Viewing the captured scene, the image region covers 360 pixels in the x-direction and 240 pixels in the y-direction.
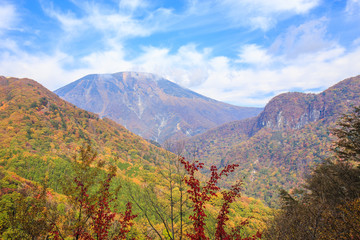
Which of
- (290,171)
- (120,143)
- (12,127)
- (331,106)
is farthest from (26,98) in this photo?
(331,106)

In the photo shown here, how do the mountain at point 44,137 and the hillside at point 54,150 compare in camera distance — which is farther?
the mountain at point 44,137

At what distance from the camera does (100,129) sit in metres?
76.1

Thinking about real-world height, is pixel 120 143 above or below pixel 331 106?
below

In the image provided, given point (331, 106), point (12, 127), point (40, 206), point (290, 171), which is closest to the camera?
point (40, 206)

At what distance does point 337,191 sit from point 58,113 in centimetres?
7758

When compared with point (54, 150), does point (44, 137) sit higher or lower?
higher

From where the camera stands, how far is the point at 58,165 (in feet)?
120

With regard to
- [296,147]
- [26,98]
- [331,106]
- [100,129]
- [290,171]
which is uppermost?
[331,106]

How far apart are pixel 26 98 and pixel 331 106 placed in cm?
26492

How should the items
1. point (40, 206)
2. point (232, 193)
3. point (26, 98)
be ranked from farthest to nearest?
point (26, 98) < point (40, 206) < point (232, 193)

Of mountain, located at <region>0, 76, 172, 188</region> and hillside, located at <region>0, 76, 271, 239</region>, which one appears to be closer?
hillside, located at <region>0, 76, 271, 239</region>

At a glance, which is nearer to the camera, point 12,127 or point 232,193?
point 232,193

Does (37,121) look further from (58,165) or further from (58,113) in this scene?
(58,165)

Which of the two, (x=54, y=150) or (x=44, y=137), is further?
(x=44, y=137)
